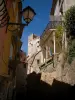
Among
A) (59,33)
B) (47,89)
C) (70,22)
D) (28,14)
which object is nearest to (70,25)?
(70,22)

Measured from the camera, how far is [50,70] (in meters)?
24.6

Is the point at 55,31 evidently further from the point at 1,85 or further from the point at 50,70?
A: the point at 1,85

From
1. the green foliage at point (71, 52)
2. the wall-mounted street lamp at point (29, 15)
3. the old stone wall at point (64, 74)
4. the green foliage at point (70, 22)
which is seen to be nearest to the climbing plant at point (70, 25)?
the green foliage at point (70, 22)

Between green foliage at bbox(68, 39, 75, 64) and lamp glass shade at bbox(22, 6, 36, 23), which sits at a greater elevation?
lamp glass shade at bbox(22, 6, 36, 23)

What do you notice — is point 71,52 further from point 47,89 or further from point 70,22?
point 47,89

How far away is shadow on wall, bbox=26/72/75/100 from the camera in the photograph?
18594mm

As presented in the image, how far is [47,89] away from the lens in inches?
862

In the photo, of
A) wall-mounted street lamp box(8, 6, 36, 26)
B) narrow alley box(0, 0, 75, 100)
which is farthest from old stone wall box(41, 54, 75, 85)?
wall-mounted street lamp box(8, 6, 36, 26)

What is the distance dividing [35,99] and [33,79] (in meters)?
Answer: 3.63

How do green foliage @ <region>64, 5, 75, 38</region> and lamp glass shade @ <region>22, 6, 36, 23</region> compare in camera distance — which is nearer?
lamp glass shade @ <region>22, 6, 36, 23</region>

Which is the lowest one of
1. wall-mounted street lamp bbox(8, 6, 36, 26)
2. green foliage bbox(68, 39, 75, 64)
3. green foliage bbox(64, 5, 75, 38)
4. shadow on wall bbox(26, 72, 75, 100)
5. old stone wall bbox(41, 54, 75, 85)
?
shadow on wall bbox(26, 72, 75, 100)

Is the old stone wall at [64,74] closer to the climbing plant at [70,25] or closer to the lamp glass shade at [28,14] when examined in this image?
the climbing plant at [70,25]

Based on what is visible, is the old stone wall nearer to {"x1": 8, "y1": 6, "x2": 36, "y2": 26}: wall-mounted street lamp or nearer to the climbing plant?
the climbing plant

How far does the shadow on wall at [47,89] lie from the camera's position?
18594 millimetres
